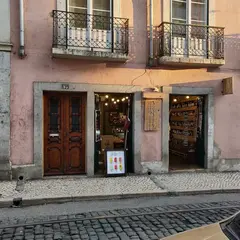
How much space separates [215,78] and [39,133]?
19.8 feet

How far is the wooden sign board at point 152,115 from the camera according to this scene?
31.8 feet

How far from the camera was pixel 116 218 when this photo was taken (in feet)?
18.6

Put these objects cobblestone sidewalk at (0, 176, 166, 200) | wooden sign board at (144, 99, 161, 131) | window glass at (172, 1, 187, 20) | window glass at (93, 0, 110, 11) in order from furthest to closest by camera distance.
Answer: window glass at (172, 1, 187, 20) → wooden sign board at (144, 99, 161, 131) → window glass at (93, 0, 110, 11) → cobblestone sidewalk at (0, 176, 166, 200)

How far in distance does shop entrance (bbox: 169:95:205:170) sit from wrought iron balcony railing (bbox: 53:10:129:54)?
9.61ft

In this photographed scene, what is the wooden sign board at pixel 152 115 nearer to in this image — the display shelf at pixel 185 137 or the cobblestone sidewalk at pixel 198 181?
the cobblestone sidewalk at pixel 198 181

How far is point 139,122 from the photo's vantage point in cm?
968

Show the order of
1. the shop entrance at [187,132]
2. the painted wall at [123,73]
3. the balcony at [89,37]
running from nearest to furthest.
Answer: the painted wall at [123,73], the balcony at [89,37], the shop entrance at [187,132]

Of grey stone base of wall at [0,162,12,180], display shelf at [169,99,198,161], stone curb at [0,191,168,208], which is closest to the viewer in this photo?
stone curb at [0,191,168,208]

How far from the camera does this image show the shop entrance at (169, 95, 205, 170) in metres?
10.8

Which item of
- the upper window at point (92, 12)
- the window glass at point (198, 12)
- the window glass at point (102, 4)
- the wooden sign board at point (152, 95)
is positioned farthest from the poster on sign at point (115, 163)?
the window glass at point (198, 12)

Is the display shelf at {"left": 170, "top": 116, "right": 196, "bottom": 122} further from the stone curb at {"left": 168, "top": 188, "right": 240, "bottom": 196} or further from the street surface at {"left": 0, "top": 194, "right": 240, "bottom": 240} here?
the street surface at {"left": 0, "top": 194, "right": 240, "bottom": 240}

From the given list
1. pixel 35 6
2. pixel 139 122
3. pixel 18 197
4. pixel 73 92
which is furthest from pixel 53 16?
pixel 18 197

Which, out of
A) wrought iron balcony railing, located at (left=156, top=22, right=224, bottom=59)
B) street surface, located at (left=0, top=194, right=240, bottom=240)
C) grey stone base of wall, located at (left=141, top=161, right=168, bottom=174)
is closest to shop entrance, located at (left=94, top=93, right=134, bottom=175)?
grey stone base of wall, located at (left=141, top=161, right=168, bottom=174)

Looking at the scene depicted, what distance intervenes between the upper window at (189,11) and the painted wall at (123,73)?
388 mm
